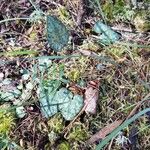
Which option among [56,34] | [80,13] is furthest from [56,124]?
[80,13]

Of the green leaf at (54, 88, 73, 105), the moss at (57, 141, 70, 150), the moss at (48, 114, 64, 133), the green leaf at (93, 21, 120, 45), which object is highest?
the green leaf at (93, 21, 120, 45)

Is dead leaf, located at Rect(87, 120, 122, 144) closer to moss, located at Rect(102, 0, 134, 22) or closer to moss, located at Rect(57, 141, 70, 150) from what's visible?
moss, located at Rect(57, 141, 70, 150)

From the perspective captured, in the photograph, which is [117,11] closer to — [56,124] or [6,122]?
[56,124]

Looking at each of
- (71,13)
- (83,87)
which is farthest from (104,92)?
(71,13)

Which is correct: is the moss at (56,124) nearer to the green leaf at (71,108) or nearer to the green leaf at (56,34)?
the green leaf at (71,108)

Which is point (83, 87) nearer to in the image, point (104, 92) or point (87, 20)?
point (104, 92)

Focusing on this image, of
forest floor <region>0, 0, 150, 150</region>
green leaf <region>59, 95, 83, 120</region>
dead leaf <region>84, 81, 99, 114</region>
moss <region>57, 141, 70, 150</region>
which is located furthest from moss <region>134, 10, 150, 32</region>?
moss <region>57, 141, 70, 150</region>
